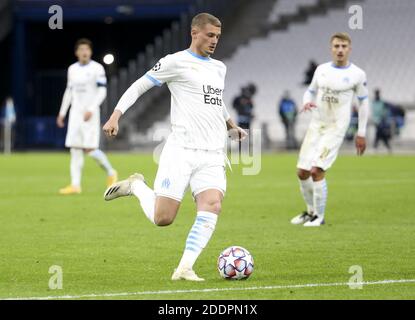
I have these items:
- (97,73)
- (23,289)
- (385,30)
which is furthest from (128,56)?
(23,289)

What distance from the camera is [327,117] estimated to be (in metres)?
14.8

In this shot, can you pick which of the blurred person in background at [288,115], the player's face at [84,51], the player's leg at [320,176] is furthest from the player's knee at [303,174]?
the blurred person in background at [288,115]

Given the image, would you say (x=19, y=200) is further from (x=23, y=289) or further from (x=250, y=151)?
(x=250, y=151)

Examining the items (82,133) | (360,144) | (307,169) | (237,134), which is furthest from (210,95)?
(82,133)

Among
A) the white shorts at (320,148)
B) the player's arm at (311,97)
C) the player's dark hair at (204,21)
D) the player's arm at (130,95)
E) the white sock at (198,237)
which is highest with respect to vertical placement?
the player's dark hair at (204,21)

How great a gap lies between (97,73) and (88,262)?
9.42m

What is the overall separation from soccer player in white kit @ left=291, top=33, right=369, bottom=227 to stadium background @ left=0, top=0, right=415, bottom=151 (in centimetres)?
2557

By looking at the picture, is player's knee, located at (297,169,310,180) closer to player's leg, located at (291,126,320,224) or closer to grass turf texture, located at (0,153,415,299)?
player's leg, located at (291,126,320,224)

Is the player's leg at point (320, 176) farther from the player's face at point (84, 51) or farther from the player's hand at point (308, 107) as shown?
the player's face at point (84, 51)

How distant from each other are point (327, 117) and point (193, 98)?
5.41 m

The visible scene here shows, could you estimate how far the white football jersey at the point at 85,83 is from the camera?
64.3 feet

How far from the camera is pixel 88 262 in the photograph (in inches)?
417

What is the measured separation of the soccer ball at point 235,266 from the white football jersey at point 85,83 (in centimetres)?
1047
